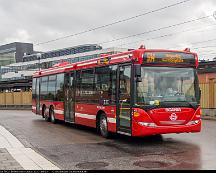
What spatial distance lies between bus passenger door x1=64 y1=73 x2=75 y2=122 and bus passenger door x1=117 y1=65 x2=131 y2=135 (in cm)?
492

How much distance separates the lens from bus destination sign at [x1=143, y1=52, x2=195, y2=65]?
12.2 m

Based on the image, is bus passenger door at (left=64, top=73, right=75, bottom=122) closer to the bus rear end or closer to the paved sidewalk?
the paved sidewalk

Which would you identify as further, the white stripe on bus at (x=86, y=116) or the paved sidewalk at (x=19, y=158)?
the white stripe on bus at (x=86, y=116)

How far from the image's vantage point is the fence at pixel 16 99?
45.0 meters

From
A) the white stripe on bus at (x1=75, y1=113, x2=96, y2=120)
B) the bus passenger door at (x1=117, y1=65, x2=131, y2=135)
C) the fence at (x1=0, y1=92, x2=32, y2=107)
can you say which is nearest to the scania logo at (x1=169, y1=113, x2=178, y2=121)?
the bus passenger door at (x1=117, y1=65, x2=131, y2=135)

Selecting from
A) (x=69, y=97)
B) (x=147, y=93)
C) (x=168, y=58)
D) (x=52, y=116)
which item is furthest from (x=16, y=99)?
(x=147, y=93)

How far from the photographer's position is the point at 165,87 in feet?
40.1

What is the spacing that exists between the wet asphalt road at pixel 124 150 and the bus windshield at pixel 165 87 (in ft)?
4.59

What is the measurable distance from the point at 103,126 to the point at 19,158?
4.79m

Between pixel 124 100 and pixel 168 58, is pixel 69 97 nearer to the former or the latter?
pixel 124 100

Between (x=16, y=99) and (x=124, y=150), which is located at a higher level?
(x=16, y=99)

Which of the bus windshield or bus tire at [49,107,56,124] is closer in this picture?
the bus windshield

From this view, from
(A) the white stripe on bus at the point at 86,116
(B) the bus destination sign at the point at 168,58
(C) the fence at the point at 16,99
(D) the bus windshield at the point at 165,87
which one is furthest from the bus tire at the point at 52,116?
(C) the fence at the point at 16,99

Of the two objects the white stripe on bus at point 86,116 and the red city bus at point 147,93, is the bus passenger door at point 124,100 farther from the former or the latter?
the white stripe on bus at point 86,116
